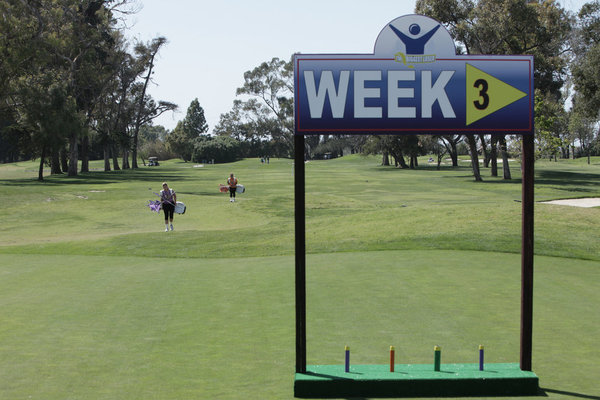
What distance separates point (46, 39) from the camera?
65625mm

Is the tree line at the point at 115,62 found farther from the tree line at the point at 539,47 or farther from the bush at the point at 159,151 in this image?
the bush at the point at 159,151

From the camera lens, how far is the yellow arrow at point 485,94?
781 cm

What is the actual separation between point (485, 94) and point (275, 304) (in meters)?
5.97

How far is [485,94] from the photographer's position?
25.6 feet

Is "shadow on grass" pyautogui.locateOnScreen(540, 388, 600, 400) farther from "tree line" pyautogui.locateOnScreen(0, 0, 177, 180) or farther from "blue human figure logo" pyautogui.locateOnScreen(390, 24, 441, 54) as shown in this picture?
"tree line" pyautogui.locateOnScreen(0, 0, 177, 180)

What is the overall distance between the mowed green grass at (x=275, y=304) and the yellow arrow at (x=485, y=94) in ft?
10.4

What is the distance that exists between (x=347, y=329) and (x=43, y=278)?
8.90m

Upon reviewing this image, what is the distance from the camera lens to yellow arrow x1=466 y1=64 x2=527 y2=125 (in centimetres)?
781

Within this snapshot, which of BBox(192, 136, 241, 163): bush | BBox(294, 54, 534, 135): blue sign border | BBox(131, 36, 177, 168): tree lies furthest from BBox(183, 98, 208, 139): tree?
BBox(294, 54, 534, 135): blue sign border

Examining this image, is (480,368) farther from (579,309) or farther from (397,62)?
(579,309)

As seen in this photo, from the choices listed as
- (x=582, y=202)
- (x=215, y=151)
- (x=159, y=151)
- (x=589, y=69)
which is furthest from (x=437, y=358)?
(x=159, y=151)

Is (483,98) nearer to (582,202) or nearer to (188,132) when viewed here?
(582,202)

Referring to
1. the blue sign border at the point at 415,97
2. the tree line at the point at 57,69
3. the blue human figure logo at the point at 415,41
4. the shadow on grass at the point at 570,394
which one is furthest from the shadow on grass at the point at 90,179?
the shadow on grass at the point at 570,394

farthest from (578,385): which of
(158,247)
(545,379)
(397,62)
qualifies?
(158,247)
